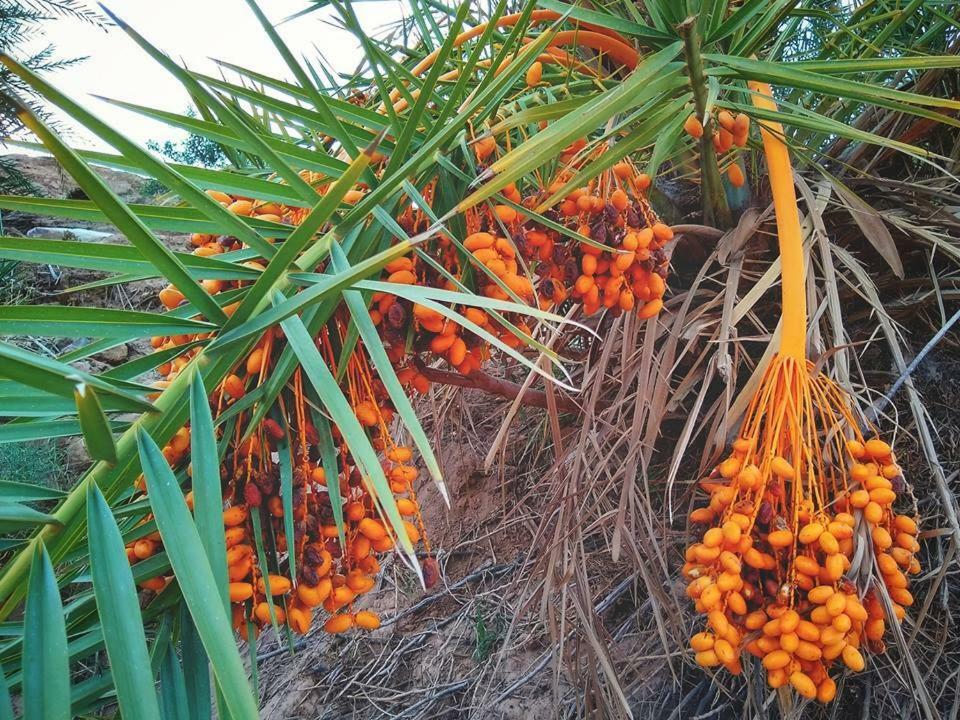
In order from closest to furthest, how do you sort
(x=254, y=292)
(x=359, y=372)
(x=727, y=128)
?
1. (x=254, y=292)
2. (x=359, y=372)
3. (x=727, y=128)

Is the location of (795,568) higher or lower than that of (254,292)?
lower

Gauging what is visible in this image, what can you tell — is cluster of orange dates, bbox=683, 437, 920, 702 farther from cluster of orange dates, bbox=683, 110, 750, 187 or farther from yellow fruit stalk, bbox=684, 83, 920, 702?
cluster of orange dates, bbox=683, 110, 750, 187

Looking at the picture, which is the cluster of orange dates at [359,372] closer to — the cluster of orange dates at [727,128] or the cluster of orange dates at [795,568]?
the cluster of orange dates at [727,128]

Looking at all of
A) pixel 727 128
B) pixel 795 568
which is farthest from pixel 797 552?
pixel 727 128

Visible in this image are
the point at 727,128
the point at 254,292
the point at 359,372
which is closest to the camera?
the point at 254,292

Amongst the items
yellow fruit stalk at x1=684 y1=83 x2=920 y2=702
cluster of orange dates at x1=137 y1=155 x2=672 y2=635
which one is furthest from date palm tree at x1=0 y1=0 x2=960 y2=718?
yellow fruit stalk at x1=684 y1=83 x2=920 y2=702

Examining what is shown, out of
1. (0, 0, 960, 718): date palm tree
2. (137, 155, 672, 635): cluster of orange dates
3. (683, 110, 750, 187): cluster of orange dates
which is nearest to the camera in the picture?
(0, 0, 960, 718): date palm tree

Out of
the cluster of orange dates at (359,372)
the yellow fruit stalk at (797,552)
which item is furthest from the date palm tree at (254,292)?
the yellow fruit stalk at (797,552)

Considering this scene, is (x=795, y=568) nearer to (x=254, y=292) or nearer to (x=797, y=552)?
(x=797, y=552)

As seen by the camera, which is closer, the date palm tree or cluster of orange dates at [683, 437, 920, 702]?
the date palm tree

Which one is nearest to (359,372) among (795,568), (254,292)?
(254,292)

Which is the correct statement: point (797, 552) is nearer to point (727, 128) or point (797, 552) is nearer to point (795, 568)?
point (795, 568)

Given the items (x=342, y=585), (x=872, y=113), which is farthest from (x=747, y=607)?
(x=872, y=113)

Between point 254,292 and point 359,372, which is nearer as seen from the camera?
point 254,292
